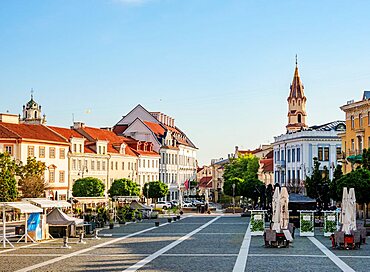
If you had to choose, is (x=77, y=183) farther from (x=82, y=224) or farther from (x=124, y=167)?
(x=82, y=224)

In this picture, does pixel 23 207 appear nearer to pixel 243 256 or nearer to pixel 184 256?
pixel 184 256

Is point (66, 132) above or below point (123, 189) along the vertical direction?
above

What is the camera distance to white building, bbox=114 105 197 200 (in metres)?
110

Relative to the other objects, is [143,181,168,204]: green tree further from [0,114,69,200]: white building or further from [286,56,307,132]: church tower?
[286,56,307,132]: church tower

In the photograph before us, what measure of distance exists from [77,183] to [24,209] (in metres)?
42.5

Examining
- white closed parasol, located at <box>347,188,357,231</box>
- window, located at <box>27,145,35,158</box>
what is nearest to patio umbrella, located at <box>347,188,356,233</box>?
white closed parasol, located at <box>347,188,357,231</box>

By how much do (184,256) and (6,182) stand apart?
31.0m

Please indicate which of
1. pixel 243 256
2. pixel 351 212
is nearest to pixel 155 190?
pixel 351 212

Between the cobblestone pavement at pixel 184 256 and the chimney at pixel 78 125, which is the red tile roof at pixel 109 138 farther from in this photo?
the cobblestone pavement at pixel 184 256

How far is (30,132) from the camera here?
74.8 meters

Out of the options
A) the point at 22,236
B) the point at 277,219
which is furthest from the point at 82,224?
the point at 277,219

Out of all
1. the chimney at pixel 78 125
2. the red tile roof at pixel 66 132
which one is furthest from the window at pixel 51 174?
the chimney at pixel 78 125

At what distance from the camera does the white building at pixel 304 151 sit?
9406 cm

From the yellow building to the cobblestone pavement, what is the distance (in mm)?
29405
